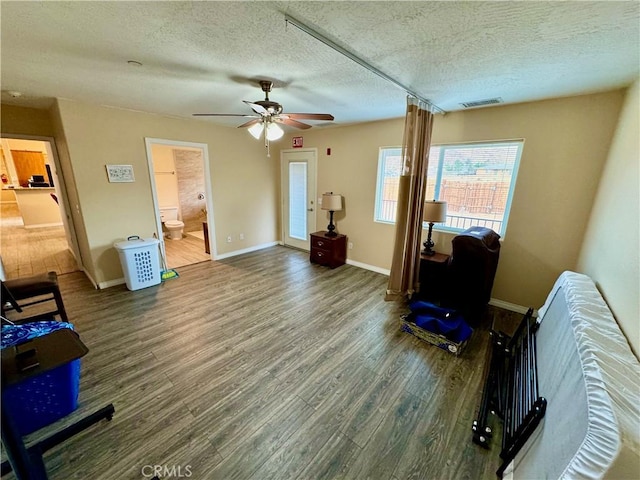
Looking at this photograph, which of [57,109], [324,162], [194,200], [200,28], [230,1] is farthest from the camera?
[194,200]

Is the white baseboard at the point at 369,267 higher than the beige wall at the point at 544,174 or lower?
lower

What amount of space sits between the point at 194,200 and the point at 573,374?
740 centimetres

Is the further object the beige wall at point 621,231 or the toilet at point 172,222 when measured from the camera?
the toilet at point 172,222

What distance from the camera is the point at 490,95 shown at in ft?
8.42

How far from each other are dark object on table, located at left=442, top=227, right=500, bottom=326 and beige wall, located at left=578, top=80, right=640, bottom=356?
2.45 feet

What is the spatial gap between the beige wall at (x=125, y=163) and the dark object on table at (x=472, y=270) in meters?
3.86

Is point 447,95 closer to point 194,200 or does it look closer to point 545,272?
point 545,272

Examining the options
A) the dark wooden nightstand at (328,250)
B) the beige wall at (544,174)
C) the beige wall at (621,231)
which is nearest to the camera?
the beige wall at (621,231)

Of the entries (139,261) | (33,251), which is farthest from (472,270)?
(33,251)

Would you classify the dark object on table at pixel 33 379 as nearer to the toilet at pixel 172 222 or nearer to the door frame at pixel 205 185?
the door frame at pixel 205 185

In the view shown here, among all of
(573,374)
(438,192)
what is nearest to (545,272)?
(438,192)

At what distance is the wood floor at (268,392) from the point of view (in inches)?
57.0

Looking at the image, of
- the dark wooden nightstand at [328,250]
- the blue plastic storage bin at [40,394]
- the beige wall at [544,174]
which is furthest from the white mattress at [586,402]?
the dark wooden nightstand at [328,250]

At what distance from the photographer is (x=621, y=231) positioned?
1.77 m
